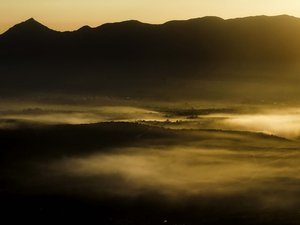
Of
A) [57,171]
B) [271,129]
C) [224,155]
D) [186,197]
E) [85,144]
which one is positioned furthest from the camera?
[271,129]

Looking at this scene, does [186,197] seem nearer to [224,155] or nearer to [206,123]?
[224,155]

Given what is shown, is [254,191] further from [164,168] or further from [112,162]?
[112,162]

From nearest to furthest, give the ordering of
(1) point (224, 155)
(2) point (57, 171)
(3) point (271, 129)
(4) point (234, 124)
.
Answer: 1. (2) point (57, 171)
2. (1) point (224, 155)
3. (3) point (271, 129)
4. (4) point (234, 124)

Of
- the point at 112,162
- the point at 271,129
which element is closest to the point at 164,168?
the point at 112,162

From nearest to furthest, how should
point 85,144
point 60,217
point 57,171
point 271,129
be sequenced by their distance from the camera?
point 60,217, point 57,171, point 85,144, point 271,129

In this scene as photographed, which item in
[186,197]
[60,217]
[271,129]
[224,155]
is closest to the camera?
[60,217]

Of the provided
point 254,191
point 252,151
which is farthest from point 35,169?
point 252,151

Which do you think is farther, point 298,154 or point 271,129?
point 271,129

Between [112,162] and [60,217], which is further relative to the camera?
[112,162]
